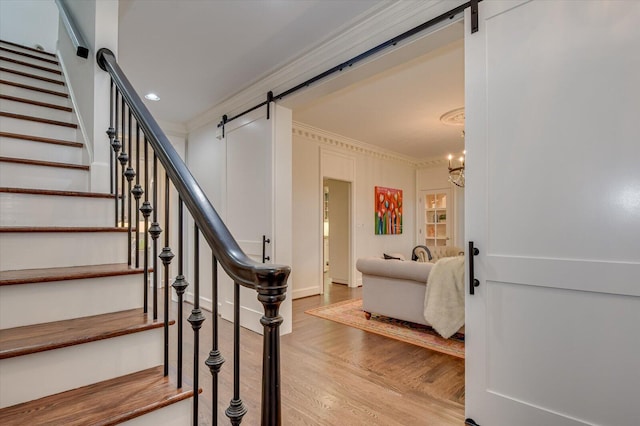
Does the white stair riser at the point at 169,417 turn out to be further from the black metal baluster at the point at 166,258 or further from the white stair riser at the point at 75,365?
the white stair riser at the point at 75,365

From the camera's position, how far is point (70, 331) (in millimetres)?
1236

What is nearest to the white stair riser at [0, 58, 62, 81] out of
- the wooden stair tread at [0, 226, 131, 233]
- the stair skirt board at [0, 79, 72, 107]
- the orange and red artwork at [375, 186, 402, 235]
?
the stair skirt board at [0, 79, 72, 107]

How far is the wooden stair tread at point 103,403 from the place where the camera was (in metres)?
1.01

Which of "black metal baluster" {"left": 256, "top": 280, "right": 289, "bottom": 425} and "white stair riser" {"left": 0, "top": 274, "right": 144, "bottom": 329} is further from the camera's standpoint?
"white stair riser" {"left": 0, "top": 274, "right": 144, "bottom": 329}

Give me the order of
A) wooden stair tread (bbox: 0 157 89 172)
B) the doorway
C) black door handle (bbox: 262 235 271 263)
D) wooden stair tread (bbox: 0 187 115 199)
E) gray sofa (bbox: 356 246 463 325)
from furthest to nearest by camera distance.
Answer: the doorway
gray sofa (bbox: 356 246 463 325)
black door handle (bbox: 262 235 271 263)
wooden stair tread (bbox: 0 157 89 172)
wooden stair tread (bbox: 0 187 115 199)

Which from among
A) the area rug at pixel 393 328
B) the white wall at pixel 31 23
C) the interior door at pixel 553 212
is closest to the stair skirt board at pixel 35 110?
the white wall at pixel 31 23

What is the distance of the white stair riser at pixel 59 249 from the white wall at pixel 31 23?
3938mm

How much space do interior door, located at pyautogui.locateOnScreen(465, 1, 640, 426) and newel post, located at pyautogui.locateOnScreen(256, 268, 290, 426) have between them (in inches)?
59.4

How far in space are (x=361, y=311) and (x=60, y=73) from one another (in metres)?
4.34

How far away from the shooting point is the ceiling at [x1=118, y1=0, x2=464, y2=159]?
2.44 meters

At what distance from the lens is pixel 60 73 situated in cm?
306

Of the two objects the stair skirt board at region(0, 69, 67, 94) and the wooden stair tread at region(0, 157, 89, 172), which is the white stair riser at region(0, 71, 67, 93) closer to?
the stair skirt board at region(0, 69, 67, 94)

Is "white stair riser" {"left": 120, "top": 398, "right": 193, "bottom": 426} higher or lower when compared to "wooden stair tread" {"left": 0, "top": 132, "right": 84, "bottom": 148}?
lower

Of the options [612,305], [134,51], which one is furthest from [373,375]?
[134,51]
